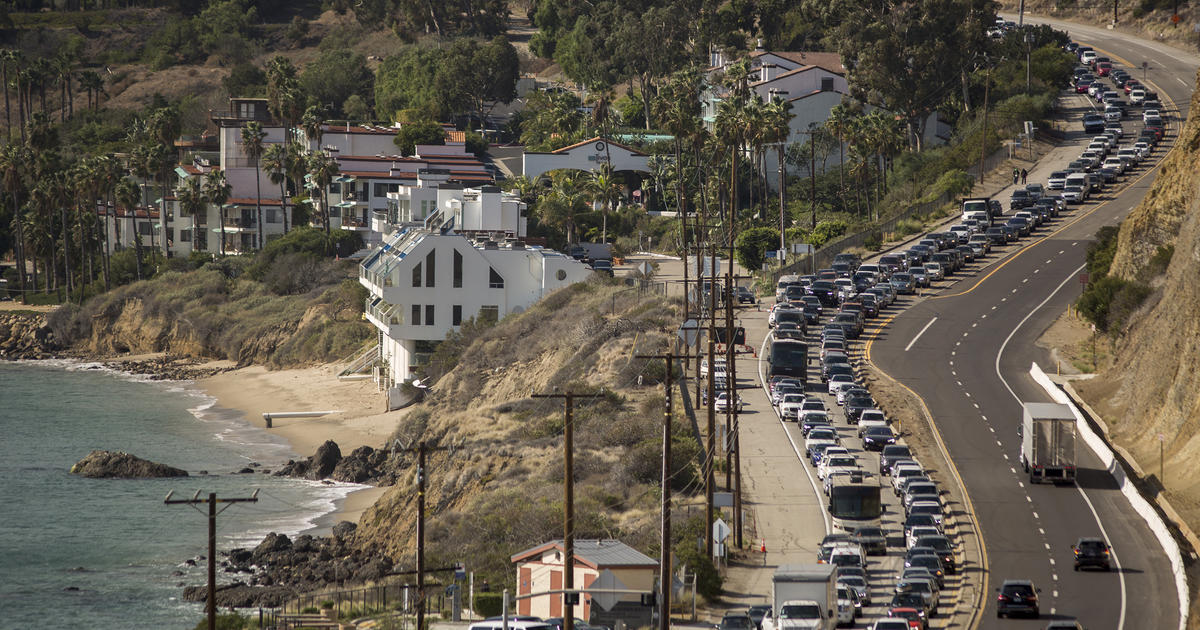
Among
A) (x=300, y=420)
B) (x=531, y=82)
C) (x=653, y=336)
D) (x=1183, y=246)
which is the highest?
(x=531, y=82)

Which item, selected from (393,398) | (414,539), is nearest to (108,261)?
(393,398)

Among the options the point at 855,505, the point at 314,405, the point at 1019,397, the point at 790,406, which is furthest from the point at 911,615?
the point at 314,405

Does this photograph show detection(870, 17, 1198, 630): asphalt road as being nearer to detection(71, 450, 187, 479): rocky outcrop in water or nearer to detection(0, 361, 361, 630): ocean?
detection(0, 361, 361, 630): ocean

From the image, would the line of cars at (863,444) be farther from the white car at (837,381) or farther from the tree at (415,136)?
the tree at (415,136)

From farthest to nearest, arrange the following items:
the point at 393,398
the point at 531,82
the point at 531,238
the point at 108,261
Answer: the point at 531,82 < the point at 108,261 < the point at 531,238 < the point at 393,398

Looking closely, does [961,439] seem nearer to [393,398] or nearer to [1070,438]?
[1070,438]

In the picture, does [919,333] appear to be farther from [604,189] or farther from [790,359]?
[604,189]

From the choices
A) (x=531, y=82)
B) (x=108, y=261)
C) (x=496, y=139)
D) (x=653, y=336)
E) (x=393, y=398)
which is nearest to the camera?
(x=653, y=336)
